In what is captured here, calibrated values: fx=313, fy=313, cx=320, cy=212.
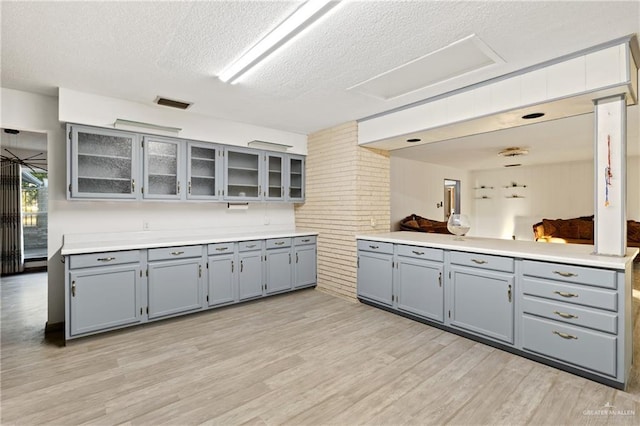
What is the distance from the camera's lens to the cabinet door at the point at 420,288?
3383mm

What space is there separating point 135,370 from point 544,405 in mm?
3018

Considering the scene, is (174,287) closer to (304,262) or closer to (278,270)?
(278,270)

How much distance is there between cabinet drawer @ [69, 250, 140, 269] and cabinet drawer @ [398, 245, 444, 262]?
2.96 meters

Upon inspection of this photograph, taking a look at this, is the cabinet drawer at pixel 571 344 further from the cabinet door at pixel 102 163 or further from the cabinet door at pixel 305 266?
the cabinet door at pixel 102 163

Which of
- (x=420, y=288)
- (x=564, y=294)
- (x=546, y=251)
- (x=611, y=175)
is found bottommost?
(x=420, y=288)

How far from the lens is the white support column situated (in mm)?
2463

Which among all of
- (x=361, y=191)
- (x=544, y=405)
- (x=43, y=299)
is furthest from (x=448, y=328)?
(x=43, y=299)

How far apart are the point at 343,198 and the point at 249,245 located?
4.83 feet

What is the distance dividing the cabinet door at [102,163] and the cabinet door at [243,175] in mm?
1144

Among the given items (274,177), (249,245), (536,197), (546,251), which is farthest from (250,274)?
(536,197)

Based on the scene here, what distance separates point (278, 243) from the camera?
4.49 metres

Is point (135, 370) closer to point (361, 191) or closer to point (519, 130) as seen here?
point (361, 191)

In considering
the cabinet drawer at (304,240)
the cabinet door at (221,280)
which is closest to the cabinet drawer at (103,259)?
the cabinet door at (221,280)

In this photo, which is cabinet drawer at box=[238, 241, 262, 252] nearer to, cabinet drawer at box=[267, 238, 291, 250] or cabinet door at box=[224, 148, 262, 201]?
cabinet drawer at box=[267, 238, 291, 250]
